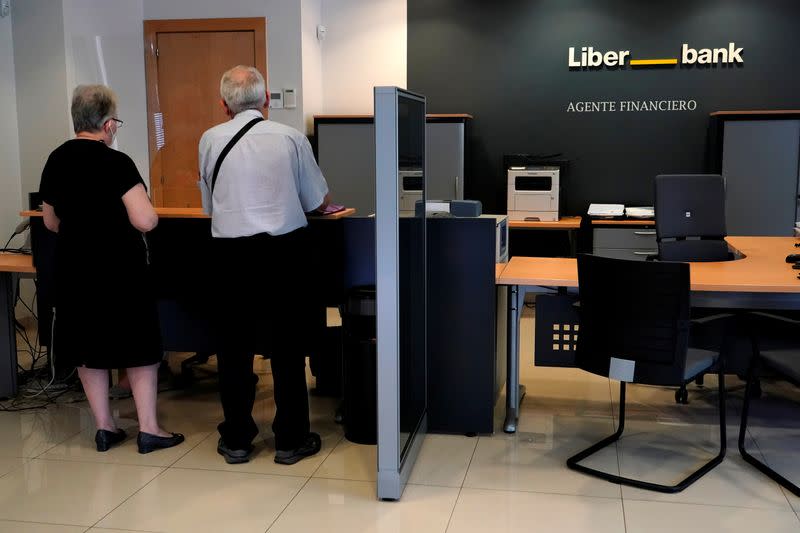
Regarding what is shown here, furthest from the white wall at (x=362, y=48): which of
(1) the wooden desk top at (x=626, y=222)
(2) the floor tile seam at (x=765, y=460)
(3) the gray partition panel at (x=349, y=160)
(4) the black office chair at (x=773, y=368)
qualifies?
(2) the floor tile seam at (x=765, y=460)

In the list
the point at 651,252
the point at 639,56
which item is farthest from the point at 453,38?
the point at 651,252

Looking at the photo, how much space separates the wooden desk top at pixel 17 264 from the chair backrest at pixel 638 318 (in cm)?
289

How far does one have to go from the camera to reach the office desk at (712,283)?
3.60 meters

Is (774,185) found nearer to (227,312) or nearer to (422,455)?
(422,455)

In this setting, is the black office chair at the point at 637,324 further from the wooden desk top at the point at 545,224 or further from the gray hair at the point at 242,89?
→ the wooden desk top at the point at 545,224

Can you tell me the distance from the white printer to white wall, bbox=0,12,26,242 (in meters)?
4.07

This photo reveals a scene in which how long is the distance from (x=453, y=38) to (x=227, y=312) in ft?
15.1

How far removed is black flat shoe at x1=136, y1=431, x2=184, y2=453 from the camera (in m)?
3.84

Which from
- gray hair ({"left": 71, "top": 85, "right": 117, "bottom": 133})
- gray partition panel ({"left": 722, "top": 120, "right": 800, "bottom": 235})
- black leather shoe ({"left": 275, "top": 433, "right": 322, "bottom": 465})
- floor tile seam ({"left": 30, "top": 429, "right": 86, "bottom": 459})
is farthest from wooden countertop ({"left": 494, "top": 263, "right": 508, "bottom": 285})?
gray partition panel ({"left": 722, "top": 120, "right": 800, "bottom": 235})

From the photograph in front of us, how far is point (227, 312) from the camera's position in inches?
140

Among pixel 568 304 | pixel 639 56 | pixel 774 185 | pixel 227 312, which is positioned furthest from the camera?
pixel 639 56

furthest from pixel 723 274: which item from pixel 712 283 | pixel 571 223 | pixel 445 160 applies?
pixel 445 160

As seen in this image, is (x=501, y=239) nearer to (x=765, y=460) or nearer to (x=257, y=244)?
(x=257, y=244)

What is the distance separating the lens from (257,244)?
3488 mm
